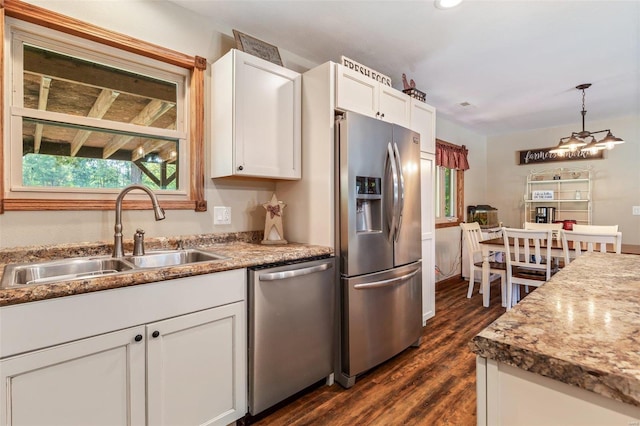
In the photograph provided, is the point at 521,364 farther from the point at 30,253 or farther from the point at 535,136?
the point at 535,136

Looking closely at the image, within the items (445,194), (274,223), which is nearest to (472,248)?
(445,194)

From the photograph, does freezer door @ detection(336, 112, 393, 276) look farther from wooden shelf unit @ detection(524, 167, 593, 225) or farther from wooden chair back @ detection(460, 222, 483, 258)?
wooden shelf unit @ detection(524, 167, 593, 225)

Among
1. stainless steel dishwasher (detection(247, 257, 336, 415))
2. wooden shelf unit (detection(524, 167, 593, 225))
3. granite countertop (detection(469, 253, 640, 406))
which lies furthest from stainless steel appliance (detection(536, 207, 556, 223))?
granite countertop (detection(469, 253, 640, 406))

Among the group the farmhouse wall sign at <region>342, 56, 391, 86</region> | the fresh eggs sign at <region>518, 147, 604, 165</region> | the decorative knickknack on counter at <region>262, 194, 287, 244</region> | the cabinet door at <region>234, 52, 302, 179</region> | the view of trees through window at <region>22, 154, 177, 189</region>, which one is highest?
the farmhouse wall sign at <region>342, 56, 391, 86</region>

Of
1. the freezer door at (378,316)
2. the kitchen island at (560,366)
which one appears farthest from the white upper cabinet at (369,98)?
the kitchen island at (560,366)

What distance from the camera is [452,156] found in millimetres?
4695

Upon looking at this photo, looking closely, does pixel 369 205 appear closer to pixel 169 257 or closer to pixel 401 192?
pixel 401 192

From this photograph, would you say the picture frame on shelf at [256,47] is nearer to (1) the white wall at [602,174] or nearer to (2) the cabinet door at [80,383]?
(2) the cabinet door at [80,383]

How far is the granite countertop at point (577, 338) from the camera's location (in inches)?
20.1

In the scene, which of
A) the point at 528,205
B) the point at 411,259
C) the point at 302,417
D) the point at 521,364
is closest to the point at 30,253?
the point at 302,417

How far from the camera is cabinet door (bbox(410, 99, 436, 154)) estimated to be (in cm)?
286

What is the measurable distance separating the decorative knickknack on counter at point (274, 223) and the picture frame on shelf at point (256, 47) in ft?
3.28

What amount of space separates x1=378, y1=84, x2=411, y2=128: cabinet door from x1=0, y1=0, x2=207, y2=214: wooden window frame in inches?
51.6

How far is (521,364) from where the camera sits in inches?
23.0
